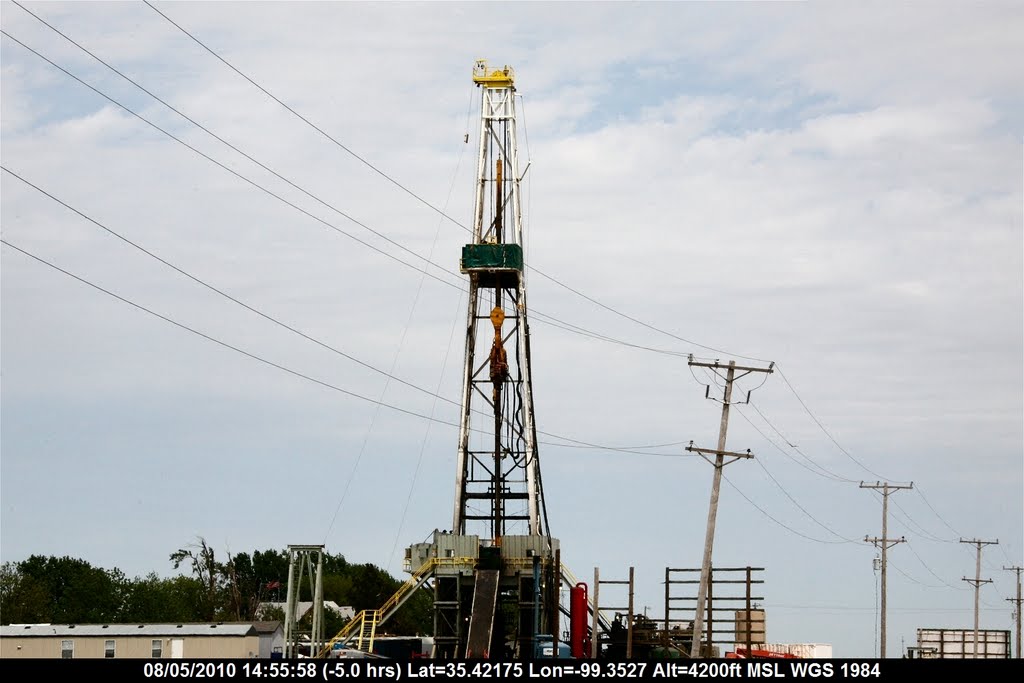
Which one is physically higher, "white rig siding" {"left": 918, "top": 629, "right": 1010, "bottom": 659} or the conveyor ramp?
the conveyor ramp

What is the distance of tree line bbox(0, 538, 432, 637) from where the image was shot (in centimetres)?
10538

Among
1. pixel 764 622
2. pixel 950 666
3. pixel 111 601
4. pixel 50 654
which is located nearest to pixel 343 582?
pixel 111 601

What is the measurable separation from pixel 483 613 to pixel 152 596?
6039 centimetres

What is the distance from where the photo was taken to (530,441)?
63.2 m

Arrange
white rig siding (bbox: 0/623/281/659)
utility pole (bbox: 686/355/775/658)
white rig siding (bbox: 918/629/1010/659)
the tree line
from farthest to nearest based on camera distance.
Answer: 1. the tree line
2. white rig siding (bbox: 918/629/1010/659)
3. white rig siding (bbox: 0/623/281/659)
4. utility pole (bbox: 686/355/775/658)

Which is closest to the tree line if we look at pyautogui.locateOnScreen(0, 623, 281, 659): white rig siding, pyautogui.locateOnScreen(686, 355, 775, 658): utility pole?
pyautogui.locateOnScreen(0, 623, 281, 659): white rig siding

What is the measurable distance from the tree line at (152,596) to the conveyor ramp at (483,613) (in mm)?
43647

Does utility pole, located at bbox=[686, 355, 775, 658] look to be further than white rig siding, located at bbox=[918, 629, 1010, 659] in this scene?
No

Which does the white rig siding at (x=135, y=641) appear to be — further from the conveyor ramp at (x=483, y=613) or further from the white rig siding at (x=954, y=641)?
the white rig siding at (x=954, y=641)

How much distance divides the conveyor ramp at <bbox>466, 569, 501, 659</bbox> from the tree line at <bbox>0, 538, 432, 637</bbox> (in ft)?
143

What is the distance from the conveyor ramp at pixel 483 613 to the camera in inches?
2258

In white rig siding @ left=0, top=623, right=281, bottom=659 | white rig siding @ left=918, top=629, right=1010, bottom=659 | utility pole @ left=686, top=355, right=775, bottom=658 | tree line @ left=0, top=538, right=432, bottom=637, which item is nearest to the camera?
utility pole @ left=686, top=355, right=775, bottom=658

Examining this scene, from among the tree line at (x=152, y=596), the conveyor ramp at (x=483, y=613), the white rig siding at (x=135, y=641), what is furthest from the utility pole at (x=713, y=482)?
the tree line at (x=152, y=596)

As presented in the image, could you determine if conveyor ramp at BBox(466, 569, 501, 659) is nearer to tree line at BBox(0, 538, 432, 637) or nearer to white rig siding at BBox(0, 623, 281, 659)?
white rig siding at BBox(0, 623, 281, 659)
